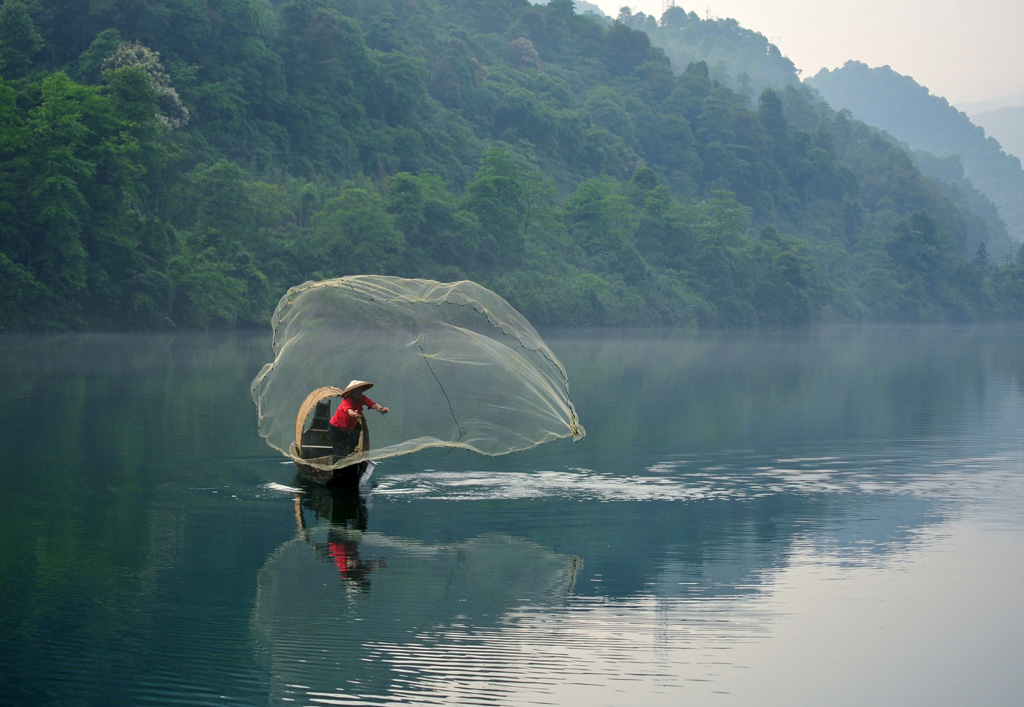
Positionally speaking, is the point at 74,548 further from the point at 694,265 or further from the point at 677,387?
the point at 694,265

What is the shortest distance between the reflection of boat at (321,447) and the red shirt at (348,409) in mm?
234

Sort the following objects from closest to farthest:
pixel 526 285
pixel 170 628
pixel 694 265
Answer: pixel 170 628, pixel 526 285, pixel 694 265

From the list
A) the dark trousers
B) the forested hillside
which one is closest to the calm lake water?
the dark trousers

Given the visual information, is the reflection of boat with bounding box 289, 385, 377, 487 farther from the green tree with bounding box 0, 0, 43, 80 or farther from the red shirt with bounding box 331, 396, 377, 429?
the green tree with bounding box 0, 0, 43, 80

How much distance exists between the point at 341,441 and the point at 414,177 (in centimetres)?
6039

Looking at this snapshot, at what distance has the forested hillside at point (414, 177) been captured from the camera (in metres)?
53.4

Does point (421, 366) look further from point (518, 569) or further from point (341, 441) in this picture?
point (518, 569)

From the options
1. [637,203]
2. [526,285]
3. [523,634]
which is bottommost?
[523,634]

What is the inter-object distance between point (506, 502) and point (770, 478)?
4833 millimetres

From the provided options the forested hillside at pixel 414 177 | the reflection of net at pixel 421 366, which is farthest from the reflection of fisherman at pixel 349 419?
the forested hillside at pixel 414 177

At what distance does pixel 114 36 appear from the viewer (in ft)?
222

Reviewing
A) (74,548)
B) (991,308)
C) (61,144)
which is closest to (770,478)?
(74,548)

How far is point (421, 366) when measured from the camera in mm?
15703

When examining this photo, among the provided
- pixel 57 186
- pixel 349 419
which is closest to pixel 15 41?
pixel 57 186
